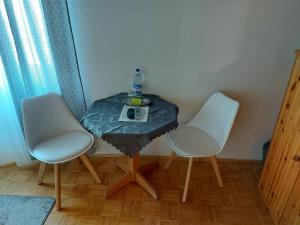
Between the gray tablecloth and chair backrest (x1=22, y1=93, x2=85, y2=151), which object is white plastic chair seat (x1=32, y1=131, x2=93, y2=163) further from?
the gray tablecloth

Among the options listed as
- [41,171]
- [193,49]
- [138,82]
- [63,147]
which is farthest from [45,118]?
[193,49]

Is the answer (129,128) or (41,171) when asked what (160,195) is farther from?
(41,171)

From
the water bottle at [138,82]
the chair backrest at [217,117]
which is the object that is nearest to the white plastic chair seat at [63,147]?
the water bottle at [138,82]

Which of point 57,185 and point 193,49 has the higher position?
point 193,49

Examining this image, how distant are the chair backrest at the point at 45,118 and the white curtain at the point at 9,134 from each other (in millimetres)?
337

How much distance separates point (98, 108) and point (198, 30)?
1054mm

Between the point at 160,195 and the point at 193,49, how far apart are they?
130 cm

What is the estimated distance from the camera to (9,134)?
81.9 inches

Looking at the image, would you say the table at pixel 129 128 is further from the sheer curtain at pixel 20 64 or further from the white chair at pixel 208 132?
the sheer curtain at pixel 20 64

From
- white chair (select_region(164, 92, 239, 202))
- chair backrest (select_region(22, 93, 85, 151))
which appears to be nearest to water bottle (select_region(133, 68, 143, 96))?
white chair (select_region(164, 92, 239, 202))

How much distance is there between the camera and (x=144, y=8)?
177 centimetres

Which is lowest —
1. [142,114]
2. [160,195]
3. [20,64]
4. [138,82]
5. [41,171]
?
[160,195]

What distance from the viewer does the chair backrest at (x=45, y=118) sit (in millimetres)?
1747

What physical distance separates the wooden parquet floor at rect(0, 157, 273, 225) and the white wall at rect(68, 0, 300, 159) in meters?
0.54
